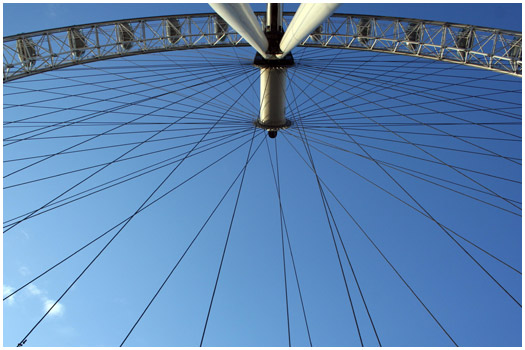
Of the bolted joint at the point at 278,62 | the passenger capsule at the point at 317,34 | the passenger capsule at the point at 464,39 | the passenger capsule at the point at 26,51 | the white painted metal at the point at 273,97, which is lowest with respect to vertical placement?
the white painted metal at the point at 273,97

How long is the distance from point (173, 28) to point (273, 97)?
224 inches

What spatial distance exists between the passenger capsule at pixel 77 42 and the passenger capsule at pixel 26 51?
1.27 metres

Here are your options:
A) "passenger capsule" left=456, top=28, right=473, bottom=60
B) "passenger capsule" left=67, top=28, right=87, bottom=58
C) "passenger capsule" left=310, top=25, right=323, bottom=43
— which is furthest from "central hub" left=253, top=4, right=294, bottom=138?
"passenger capsule" left=456, top=28, right=473, bottom=60

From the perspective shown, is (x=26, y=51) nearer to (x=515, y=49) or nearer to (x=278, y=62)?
(x=278, y=62)

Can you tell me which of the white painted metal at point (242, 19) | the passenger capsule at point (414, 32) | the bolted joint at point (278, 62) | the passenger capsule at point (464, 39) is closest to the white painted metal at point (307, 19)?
the white painted metal at point (242, 19)

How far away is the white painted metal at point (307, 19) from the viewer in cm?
591

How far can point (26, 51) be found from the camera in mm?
13664

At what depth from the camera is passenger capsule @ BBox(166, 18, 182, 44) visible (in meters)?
15.2

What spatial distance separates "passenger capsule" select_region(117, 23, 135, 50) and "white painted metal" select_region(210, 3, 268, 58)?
335 inches

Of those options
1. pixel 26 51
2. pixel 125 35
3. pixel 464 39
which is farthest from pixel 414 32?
pixel 26 51

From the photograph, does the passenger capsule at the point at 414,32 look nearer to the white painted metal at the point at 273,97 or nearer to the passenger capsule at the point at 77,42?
the white painted metal at the point at 273,97

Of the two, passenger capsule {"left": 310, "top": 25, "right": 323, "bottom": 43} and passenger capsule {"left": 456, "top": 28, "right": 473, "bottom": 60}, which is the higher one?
passenger capsule {"left": 310, "top": 25, "right": 323, "bottom": 43}

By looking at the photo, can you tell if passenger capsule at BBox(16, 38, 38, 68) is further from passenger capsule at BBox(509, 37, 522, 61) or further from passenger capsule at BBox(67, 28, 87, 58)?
passenger capsule at BBox(509, 37, 522, 61)

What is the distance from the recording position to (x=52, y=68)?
14.4m
